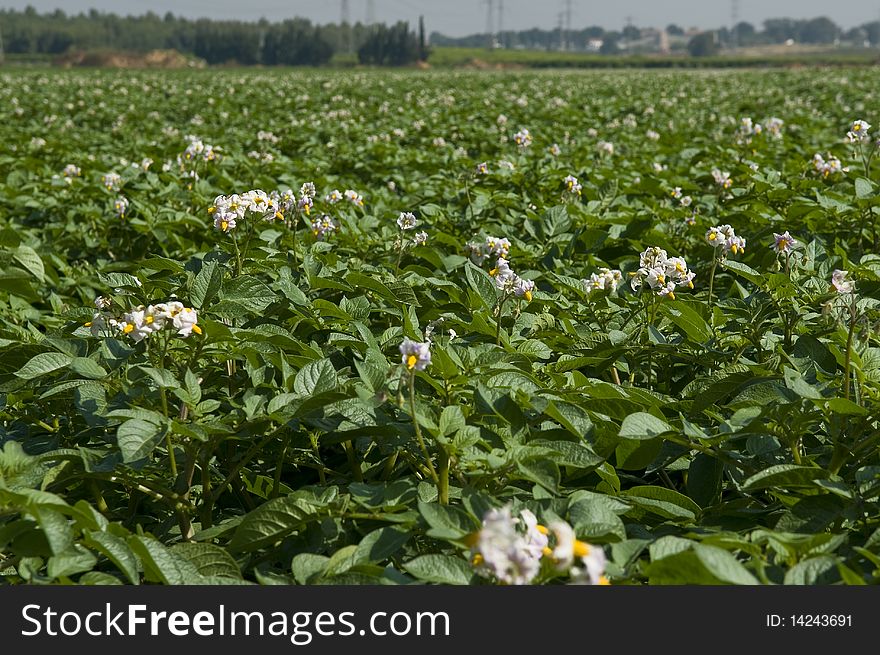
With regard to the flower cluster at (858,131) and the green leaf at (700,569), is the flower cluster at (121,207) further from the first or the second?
the green leaf at (700,569)

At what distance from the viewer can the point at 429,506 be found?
4.77 ft

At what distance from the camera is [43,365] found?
193cm

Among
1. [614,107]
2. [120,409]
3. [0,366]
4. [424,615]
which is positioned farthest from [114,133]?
[424,615]

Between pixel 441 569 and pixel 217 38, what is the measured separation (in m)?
102

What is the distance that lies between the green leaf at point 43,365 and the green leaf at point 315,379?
0.55 m

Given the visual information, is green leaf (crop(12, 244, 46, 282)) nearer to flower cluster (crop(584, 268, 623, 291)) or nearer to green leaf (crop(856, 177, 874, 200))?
flower cluster (crop(584, 268, 623, 291))

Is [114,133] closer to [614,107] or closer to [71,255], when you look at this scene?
[71,255]

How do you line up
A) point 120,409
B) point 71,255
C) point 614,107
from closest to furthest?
point 120,409, point 71,255, point 614,107

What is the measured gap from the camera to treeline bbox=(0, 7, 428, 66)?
272 feet

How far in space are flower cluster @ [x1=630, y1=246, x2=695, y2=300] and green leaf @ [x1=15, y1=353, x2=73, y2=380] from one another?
5.08 feet

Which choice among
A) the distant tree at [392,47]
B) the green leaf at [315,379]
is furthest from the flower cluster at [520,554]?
the distant tree at [392,47]

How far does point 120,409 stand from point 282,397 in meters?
0.34

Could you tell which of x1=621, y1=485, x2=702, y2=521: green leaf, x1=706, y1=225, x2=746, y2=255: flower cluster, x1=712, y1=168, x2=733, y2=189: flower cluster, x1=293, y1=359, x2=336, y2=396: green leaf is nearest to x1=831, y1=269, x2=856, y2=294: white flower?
x1=706, y1=225, x2=746, y2=255: flower cluster

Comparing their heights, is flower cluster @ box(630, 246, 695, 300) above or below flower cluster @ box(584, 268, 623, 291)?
above
